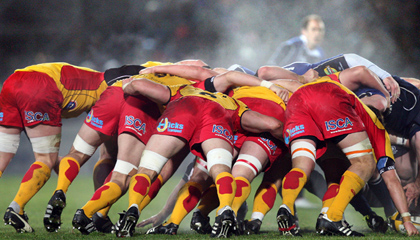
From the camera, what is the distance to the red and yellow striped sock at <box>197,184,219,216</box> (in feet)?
11.4

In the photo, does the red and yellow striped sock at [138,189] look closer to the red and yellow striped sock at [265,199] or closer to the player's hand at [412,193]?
the red and yellow striped sock at [265,199]

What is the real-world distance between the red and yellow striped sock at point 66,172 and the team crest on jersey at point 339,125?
2.01 metres

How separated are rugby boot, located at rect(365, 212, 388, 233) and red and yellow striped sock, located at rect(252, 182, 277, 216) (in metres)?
0.89

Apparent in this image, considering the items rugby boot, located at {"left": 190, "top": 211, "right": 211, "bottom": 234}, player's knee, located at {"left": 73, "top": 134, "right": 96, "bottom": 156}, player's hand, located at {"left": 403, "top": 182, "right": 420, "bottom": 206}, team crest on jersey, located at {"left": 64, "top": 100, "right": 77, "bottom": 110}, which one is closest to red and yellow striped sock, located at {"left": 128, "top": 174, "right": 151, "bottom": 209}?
rugby boot, located at {"left": 190, "top": 211, "right": 211, "bottom": 234}

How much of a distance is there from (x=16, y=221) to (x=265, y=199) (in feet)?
6.36

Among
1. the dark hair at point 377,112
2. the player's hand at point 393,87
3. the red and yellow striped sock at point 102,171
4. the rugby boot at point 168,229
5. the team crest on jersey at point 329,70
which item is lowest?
the rugby boot at point 168,229

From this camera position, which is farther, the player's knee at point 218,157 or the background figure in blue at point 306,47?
the background figure in blue at point 306,47

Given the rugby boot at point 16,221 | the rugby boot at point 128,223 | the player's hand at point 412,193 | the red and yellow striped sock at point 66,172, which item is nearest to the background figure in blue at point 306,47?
the player's hand at point 412,193

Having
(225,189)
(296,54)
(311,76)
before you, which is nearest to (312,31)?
(296,54)

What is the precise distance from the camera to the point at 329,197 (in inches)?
133

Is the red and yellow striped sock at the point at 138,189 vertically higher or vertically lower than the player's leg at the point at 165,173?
lower

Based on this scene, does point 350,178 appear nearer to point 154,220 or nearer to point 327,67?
point 327,67

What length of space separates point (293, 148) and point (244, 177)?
0.42 metres

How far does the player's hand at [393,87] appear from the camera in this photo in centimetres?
395
